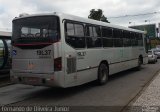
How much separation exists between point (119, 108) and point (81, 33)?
12.7 ft

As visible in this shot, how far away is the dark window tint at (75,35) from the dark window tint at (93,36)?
496 millimetres

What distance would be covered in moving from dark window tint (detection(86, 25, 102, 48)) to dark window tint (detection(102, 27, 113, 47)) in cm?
50

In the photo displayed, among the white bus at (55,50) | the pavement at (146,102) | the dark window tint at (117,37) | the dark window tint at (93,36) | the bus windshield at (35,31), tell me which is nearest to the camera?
the pavement at (146,102)

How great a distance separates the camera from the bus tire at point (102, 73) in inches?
510

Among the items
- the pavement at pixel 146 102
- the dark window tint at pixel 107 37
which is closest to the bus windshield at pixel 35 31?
the pavement at pixel 146 102

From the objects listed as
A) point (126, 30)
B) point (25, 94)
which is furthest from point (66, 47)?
point (126, 30)

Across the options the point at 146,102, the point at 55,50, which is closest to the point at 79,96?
the point at 55,50

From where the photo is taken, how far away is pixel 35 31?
10.4 meters

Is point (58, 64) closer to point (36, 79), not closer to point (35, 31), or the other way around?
point (36, 79)

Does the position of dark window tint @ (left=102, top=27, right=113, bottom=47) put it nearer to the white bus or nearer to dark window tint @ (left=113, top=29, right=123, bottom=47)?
dark window tint @ (left=113, top=29, right=123, bottom=47)

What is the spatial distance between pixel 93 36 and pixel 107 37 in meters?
1.71

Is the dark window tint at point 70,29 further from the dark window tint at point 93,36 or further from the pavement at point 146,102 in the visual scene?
the pavement at point 146,102

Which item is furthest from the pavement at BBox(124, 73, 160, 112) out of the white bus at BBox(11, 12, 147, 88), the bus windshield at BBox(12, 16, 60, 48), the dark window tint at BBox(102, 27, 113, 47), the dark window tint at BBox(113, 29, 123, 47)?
the dark window tint at BBox(113, 29, 123, 47)

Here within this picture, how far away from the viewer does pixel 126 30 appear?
1714cm
